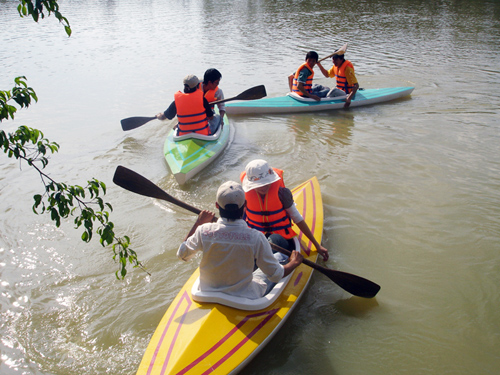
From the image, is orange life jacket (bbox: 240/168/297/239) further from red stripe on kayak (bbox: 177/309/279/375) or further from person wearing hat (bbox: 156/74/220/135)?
person wearing hat (bbox: 156/74/220/135)

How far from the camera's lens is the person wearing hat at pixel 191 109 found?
18.3ft

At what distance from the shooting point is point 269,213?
3.40 metres

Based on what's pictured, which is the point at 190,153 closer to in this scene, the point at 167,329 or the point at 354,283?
the point at 354,283

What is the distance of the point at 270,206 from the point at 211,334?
1.16m

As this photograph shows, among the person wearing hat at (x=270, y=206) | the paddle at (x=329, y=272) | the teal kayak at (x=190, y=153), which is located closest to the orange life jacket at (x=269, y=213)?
the person wearing hat at (x=270, y=206)

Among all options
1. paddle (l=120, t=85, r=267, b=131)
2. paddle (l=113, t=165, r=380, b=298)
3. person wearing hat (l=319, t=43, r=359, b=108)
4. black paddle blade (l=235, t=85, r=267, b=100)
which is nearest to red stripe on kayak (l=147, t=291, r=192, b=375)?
paddle (l=113, t=165, r=380, b=298)

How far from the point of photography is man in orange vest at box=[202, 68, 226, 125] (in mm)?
6034

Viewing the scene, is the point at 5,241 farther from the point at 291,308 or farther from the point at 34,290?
the point at 291,308

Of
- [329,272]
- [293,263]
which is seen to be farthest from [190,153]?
[293,263]

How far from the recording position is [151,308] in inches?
134

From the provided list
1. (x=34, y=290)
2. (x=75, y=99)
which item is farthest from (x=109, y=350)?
(x=75, y=99)

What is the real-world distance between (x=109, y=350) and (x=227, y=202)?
150cm

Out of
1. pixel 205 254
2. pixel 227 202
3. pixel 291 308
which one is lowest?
pixel 291 308

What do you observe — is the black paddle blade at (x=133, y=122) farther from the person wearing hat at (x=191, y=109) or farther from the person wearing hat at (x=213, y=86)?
the person wearing hat at (x=213, y=86)
